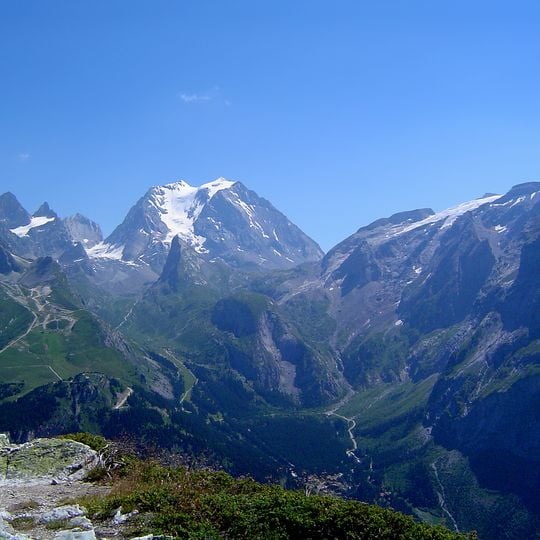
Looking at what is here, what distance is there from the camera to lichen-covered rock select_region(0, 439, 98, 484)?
31.5m

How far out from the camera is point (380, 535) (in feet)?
72.1

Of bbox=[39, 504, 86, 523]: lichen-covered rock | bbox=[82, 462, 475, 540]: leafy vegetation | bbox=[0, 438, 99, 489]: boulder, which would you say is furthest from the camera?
bbox=[0, 438, 99, 489]: boulder

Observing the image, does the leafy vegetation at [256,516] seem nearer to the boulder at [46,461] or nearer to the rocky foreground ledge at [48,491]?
the rocky foreground ledge at [48,491]

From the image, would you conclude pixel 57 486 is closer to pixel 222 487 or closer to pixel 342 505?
pixel 222 487

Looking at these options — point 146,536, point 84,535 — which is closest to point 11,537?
point 84,535

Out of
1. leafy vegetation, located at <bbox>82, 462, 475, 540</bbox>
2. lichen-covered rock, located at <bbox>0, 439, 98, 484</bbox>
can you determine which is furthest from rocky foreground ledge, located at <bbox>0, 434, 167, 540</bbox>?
leafy vegetation, located at <bbox>82, 462, 475, 540</bbox>

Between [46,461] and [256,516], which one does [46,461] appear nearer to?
[46,461]

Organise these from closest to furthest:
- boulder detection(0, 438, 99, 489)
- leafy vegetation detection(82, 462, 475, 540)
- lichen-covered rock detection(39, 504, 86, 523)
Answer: leafy vegetation detection(82, 462, 475, 540)
lichen-covered rock detection(39, 504, 86, 523)
boulder detection(0, 438, 99, 489)

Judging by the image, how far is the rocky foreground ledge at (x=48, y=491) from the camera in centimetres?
2184

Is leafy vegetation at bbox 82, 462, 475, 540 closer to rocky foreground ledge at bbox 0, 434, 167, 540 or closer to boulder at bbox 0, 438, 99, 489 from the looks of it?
rocky foreground ledge at bbox 0, 434, 167, 540

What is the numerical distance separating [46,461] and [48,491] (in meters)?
3.96

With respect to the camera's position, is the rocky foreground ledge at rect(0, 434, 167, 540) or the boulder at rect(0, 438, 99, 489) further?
the boulder at rect(0, 438, 99, 489)

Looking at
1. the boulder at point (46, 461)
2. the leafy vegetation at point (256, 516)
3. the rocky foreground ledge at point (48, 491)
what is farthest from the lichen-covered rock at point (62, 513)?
the boulder at point (46, 461)

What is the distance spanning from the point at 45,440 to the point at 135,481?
29.2ft
